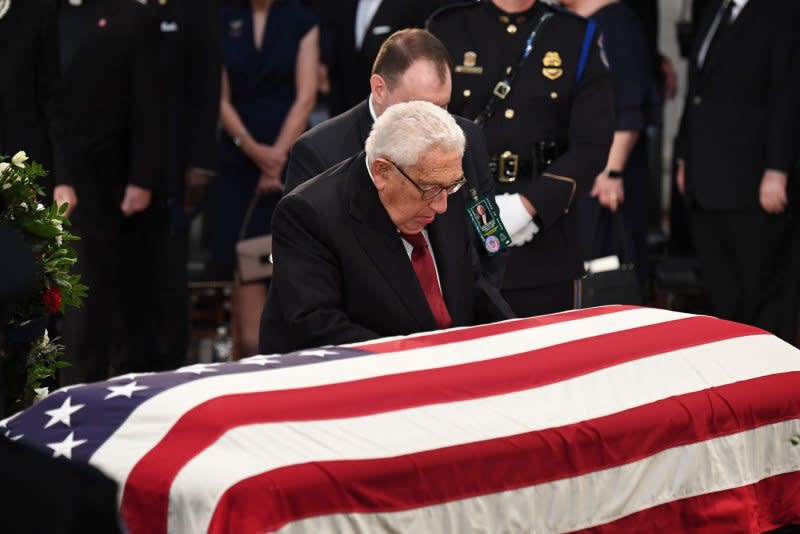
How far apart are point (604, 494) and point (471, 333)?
1.93 feet

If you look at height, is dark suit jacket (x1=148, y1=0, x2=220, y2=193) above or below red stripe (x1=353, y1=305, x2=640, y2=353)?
above

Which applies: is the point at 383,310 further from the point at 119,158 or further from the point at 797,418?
the point at 119,158

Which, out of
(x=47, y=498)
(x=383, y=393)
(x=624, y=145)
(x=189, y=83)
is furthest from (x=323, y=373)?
(x=624, y=145)

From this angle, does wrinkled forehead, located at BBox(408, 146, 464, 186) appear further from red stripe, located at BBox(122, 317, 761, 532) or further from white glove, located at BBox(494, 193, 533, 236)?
white glove, located at BBox(494, 193, 533, 236)

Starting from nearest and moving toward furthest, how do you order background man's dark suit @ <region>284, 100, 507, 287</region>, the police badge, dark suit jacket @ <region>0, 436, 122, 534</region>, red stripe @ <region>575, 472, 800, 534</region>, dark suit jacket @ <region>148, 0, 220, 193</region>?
1. dark suit jacket @ <region>0, 436, 122, 534</region>
2. red stripe @ <region>575, 472, 800, 534</region>
3. background man's dark suit @ <region>284, 100, 507, 287</region>
4. the police badge
5. dark suit jacket @ <region>148, 0, 220, 193</region>

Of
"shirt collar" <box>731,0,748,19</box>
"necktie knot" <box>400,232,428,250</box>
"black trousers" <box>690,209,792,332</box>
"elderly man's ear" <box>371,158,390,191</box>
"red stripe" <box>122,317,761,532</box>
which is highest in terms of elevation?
"shirt collar" <box>731,0,748,19</box>

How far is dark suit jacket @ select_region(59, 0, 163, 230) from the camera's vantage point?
679 centimetres

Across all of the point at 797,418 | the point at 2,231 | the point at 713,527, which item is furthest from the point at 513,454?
the point at 2,231

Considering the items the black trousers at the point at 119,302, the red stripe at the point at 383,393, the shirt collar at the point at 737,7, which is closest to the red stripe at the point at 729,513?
the red stripe at the point at 383,393

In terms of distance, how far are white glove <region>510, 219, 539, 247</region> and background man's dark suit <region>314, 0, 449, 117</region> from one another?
1.65 m

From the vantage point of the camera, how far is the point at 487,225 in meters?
4.66

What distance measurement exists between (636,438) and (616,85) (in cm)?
399

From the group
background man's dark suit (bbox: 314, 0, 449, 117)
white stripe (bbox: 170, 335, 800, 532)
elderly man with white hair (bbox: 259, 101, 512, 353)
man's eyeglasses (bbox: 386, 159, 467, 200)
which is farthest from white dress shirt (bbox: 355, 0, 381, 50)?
white stripe (bbox: 170, 335, 800, 532)

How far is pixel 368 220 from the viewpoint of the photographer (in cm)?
432
